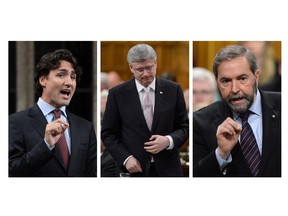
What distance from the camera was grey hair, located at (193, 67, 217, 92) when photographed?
1197cm

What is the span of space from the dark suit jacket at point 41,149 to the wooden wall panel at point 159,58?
28.0 inches

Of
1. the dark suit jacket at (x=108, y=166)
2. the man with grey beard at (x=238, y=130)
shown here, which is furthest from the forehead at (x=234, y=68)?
the dark suit jacket at (x=108, y=166)

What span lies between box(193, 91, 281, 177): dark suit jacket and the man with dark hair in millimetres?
1171

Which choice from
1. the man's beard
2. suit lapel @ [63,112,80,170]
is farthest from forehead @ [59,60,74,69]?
the man's beard

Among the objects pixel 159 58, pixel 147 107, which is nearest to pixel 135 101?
pixel 147 107

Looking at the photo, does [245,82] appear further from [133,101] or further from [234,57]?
[133,101]

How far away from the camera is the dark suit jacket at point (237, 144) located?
12.0m

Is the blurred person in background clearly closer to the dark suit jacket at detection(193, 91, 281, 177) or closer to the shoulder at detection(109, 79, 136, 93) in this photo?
the dark suit jacket at detection(193, 91, 281, 177)

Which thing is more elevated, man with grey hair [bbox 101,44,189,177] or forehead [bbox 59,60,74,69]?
forehead [bbox 59,60,74,69]

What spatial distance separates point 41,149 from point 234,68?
231 centimetres

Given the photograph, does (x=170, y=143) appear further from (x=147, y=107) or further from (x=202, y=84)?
(x=202, y=84)

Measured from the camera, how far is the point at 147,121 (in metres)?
12.0

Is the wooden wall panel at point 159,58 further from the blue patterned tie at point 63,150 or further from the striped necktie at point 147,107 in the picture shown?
the blue patterned tie at point 63,150

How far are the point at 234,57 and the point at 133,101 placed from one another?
122 cm
